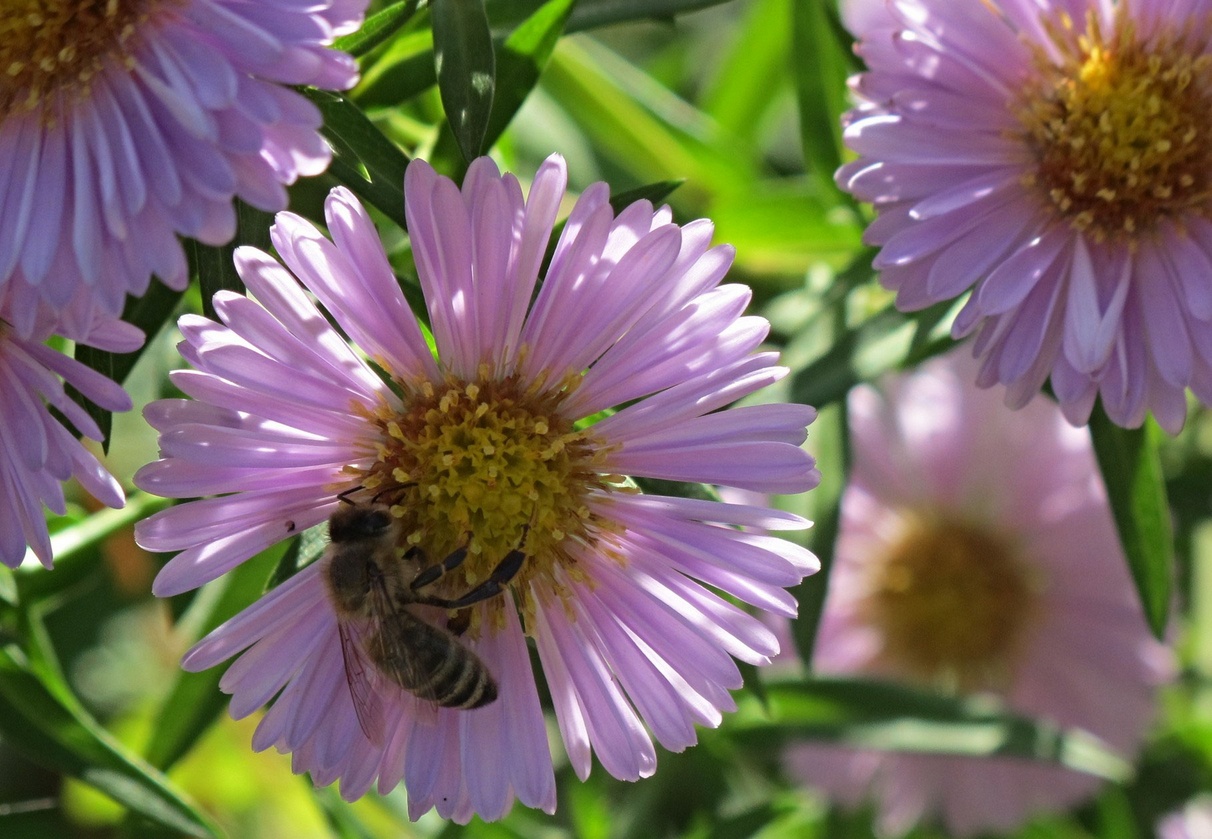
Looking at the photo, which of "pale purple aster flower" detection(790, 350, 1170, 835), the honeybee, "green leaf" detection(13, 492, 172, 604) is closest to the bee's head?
the honeybee

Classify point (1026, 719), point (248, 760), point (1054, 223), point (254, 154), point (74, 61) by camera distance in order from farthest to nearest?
1. point (248, 760)
2. point (1026, 719)
3. point (1054, 223)
4. point (74, 61)
5. point (254, 154)

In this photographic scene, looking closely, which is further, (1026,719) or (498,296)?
(1026,719)

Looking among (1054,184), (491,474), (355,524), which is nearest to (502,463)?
(491,474)

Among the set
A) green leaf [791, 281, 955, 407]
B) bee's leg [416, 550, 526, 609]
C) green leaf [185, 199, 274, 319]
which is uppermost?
green leaf [185, 199, 274, 319]

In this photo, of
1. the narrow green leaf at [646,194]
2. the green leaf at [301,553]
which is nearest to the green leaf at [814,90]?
the narrow green leaf at [646,194]

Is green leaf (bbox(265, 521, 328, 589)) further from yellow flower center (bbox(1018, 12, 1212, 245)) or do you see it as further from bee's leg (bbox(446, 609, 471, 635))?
yellow flower center (bbox(1018, 12, 1212, 245))

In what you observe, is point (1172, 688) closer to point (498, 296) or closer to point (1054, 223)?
point (1054, 223)

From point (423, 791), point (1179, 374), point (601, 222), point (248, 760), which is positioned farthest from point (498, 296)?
point (248, 760)
